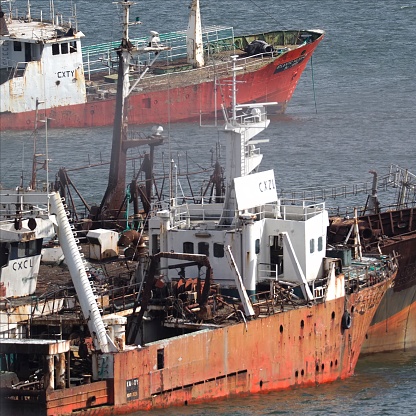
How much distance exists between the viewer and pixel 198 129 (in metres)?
87.2

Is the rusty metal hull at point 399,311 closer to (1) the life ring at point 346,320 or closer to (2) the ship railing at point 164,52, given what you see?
(1) the life ring at point 346,320

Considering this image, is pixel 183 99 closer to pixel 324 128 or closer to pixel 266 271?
pixel 324 128

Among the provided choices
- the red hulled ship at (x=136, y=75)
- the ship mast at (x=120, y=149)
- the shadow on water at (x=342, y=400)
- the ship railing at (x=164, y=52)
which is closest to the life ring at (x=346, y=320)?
the shadow on water at (x=342, y=400)

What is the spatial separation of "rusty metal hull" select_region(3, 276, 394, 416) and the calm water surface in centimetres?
47

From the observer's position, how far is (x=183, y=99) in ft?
297

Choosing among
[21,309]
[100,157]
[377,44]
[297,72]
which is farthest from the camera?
[377,44]

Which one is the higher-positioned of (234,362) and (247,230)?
(247,230)

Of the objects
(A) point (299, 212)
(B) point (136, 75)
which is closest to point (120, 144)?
(A) point (299, 212)

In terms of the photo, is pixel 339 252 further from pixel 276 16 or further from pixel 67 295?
pixel 276 16

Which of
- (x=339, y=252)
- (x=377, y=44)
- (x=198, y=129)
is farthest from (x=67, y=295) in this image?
(x=377, y=44)

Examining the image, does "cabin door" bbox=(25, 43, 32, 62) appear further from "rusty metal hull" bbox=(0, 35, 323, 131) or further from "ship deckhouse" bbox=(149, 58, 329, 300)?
"ship deckhouse" bbox=(149, 58, 329, 300)

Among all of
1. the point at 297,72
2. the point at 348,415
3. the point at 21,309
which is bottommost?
the point at 348,415

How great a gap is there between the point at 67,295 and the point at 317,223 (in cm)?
764

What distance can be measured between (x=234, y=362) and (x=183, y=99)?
45.6 metres
